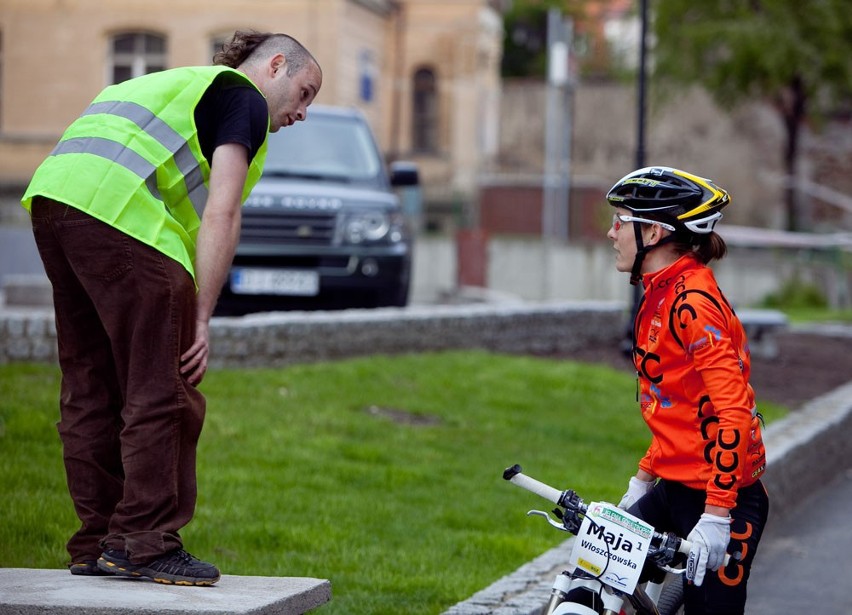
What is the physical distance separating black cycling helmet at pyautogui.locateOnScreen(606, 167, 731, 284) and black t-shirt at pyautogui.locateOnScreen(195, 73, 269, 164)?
1.01 meters

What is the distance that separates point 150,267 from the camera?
4191mm

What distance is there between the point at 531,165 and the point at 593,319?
104ft

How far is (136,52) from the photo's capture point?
38.8 meters

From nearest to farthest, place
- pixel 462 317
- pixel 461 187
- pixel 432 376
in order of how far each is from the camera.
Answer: pixel 432 376, pixel 462 317, pixel 461 187

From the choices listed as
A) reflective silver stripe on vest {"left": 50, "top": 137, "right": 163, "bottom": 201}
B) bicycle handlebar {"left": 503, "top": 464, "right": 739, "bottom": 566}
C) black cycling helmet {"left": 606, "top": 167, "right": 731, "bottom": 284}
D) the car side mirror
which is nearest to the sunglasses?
black cycling helmet {"left": 606, "top": 167, "right": 731, "bottom": 284}

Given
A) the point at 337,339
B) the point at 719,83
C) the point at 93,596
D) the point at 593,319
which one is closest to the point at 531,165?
the point at 719,83

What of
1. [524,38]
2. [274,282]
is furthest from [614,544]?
[524,38]

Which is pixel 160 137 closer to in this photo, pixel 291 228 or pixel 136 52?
pixel 291 228

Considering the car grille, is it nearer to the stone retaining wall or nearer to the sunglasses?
the stone retaining wall

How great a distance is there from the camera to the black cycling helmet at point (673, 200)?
4027 mm

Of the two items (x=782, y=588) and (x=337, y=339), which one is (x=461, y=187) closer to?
(x=337, y=339)

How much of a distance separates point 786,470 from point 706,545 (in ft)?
17.1

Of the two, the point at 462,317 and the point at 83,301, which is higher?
the point at 83,301

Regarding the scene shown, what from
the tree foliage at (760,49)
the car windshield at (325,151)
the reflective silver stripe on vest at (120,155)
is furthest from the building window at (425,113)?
the reflective silver stripe on vest at (120,155)
